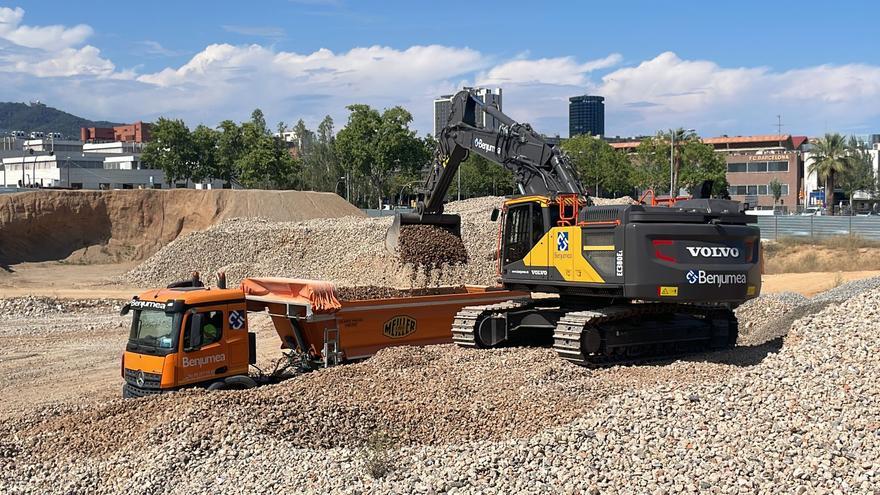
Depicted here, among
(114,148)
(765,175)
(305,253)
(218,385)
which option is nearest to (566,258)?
(218,385)

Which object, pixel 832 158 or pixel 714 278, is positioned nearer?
pixel 714 278

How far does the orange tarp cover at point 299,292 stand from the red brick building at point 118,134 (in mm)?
151290

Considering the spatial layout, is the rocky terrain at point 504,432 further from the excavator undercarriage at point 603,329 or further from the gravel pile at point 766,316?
the gravel pile at point 766,316

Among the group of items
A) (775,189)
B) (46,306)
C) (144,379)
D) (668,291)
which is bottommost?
(46,306)

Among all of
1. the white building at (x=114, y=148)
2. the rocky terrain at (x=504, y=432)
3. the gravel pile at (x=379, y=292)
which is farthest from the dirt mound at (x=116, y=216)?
the white building at (x=114, y=148)

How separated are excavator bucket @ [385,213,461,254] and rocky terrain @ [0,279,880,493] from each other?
728 centimetres

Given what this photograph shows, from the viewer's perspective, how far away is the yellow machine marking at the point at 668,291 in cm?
1313

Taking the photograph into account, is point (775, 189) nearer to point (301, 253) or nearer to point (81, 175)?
point (301, 253)

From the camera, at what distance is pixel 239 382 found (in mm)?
13539

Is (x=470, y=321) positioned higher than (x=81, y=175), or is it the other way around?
(x=81, y=175)

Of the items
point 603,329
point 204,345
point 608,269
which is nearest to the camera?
point 204,345

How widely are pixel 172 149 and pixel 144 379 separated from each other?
210ft

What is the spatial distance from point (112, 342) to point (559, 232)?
46.9 feet

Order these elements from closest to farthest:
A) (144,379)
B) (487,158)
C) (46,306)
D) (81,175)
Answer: (144,379)
(487,158)
(46,306)
(81,175)
